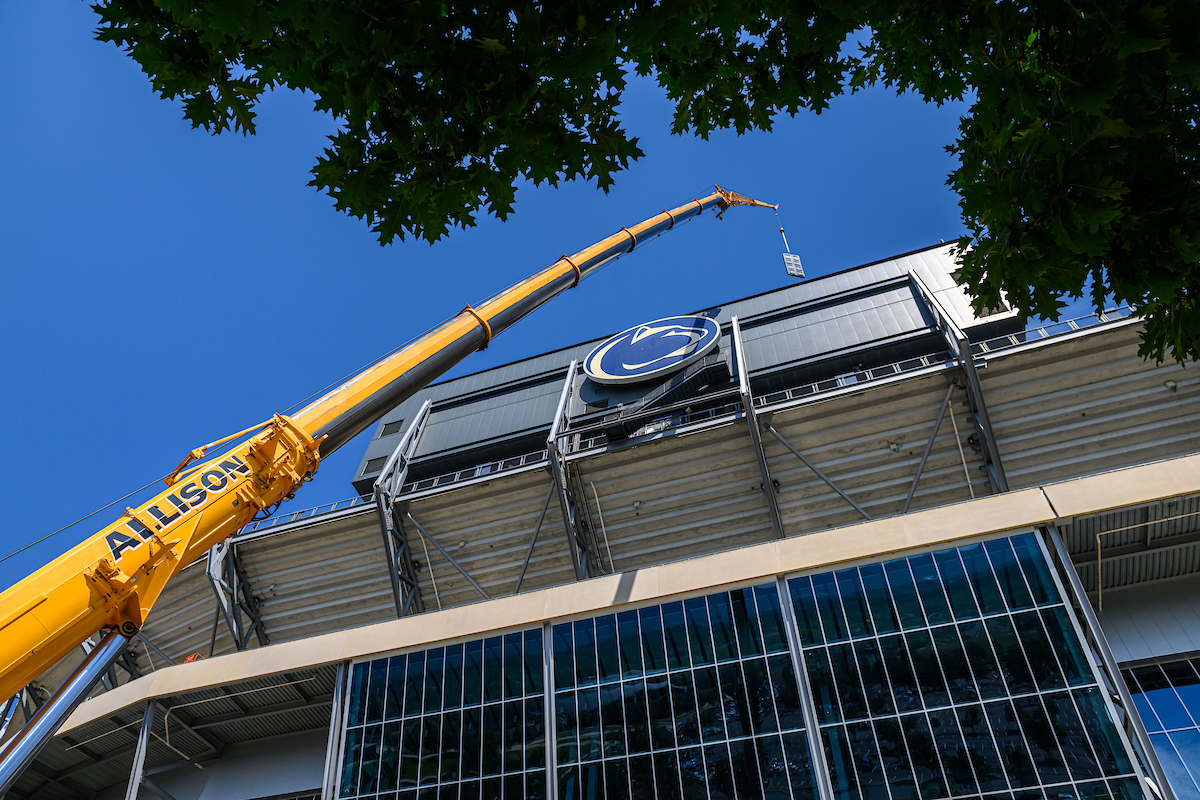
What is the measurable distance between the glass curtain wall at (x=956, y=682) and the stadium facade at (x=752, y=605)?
5 centimetres

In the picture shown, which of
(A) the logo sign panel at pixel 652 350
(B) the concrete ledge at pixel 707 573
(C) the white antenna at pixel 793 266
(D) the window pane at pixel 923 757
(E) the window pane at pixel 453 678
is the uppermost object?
(C) the white antenna at pixel 793 266

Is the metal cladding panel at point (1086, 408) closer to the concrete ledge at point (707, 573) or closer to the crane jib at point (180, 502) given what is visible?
the concrete ledge at point (707, 573)

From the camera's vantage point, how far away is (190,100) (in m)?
4.94

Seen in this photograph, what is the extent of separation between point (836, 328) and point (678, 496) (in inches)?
439

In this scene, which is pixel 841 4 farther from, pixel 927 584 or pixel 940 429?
pixel 940 429

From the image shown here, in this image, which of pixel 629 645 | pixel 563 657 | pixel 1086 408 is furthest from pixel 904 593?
pixel 1086 408

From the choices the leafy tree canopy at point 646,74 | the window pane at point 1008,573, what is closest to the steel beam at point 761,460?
the window pane at point 1008,573

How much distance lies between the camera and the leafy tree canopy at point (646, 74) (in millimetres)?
4141

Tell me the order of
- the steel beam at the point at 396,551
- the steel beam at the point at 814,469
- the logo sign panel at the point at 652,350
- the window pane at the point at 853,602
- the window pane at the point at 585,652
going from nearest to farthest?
the window pane at the point at 853,602 < the window pane at the point at 585,652 < the steel beam at the point at 814,469 < the steel beam at the point at 396,551 < the logo sign panel at the point at 652,350

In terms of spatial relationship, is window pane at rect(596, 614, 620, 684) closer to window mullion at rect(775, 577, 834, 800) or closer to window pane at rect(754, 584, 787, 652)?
window pane at rect(754, 584, 787, 652)

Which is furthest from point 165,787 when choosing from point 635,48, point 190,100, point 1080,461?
point 1080,461

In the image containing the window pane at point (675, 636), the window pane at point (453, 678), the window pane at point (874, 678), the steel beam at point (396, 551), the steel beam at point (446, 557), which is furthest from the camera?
the steel beam at point (396, 551)

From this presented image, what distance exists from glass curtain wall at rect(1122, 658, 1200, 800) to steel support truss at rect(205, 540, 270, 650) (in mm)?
Answer: 26958

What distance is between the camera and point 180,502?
14969mm
